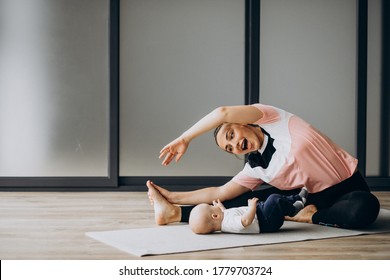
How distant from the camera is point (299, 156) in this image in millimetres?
3111

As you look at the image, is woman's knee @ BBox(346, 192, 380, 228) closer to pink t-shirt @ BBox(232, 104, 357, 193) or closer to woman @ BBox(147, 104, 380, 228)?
woman @ BBox(147, 104, 380, 228)

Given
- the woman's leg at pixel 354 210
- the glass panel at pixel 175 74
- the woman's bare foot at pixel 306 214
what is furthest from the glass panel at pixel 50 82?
the woman's leg at pixel 354 210

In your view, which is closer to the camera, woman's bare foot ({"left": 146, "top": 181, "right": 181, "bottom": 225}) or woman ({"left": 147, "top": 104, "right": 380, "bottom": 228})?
woman ({"left": 147, "top": 104, "right": 380, "bottom": 228})

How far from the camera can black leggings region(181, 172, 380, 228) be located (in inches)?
120

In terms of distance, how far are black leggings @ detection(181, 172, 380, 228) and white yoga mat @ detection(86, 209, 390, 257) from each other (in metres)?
0.05

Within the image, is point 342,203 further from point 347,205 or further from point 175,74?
point 175,74

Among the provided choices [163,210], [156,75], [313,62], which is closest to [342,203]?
[163,210]

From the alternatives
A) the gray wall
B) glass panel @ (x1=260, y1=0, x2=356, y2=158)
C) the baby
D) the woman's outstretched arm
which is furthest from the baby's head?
glass panel @ (x1=260, y1=0, x2=356, y2=158)

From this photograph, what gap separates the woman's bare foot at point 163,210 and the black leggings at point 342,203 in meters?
0.04

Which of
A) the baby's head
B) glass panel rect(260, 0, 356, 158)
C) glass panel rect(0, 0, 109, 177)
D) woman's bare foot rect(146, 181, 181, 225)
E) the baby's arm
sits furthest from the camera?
glass panel rect(260, 0, 356, 158)

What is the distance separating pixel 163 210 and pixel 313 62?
2122mm

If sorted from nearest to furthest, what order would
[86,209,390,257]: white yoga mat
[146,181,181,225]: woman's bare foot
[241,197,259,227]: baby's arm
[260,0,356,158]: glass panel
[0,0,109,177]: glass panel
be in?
[86,209,390,257]: white yoga mat → [241,197,259,227]: baby's arm → [146,181,181,225]: woman's bare foot → [0,0,109,177]: glass panel → [260,0,356,158]: glass panel

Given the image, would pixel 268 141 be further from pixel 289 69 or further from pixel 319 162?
pixel 289 69

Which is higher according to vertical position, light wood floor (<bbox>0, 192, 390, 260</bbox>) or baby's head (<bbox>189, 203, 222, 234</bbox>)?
baby's head (<bbox>189, 203, 222, 234</bbox>)
